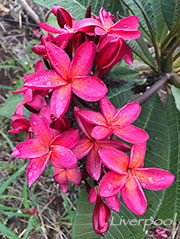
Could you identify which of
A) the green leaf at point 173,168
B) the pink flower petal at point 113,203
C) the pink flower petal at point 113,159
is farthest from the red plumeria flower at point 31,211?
the pink flower petal at point 113,159

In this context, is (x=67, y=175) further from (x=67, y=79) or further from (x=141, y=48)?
(x=141, y=48)

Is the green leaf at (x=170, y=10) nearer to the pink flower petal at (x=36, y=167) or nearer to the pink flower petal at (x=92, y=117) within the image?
the pink flower petal at (x=92, y=117)

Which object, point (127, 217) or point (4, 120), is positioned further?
point (4, 120)

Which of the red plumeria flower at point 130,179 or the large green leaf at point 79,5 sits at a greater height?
the large green leaf at point 79,5

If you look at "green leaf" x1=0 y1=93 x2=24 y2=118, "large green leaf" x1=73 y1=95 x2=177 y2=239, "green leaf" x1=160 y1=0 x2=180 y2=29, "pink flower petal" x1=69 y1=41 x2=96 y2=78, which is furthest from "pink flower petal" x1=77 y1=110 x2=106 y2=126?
"green leaf" x1=0 y1=93 x2=24 y2=118

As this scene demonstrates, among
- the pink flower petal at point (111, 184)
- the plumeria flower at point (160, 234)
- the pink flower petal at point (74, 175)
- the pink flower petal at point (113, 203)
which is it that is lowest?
the plumeria flower at point (160, 234)

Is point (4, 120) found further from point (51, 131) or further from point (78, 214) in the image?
point (51, 131)

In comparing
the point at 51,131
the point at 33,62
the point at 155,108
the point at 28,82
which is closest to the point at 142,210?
the point at 51,131

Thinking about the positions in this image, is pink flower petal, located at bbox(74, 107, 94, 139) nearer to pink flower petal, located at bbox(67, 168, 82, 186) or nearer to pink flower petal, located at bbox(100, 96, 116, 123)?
pink flower petal, located at bbox(100, 96, 116, 123)
